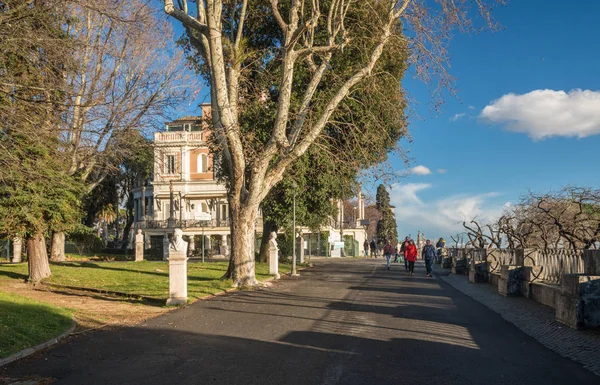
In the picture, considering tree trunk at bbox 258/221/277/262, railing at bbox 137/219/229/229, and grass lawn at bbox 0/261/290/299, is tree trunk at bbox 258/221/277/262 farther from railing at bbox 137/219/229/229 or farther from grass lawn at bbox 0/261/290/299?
railing at bbox 137/219/229/229

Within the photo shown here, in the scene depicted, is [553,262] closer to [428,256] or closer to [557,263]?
[557,263]

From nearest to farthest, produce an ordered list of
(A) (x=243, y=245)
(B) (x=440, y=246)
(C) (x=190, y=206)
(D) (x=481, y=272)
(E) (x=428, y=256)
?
(A) (x=243, y=245) → (D) (x=481, y=272) → (E) (x=428, y=256) → (B) (x=440, y=246) → (C) (x=190, y=206)

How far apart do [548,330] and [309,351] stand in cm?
453

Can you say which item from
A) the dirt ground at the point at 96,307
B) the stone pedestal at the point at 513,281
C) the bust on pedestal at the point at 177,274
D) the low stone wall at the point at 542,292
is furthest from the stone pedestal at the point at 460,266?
the dirt ground at the point at 96,307

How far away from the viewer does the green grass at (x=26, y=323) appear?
7.71m

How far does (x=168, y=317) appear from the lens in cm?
1121

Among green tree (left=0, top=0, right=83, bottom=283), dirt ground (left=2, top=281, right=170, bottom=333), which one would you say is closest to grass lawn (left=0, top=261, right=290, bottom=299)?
dirt ground (left=2, top=281, right=170, bottom=333)

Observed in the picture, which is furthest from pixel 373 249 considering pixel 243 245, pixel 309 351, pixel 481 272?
pixel 309 351

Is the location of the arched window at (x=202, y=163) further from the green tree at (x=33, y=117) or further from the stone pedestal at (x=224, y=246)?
the green tree at (x=33, y=117)

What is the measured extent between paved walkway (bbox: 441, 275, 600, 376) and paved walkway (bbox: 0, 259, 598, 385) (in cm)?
22

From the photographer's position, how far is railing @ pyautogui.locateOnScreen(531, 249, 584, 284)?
11656 millimetres

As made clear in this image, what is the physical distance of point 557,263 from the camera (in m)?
12.9

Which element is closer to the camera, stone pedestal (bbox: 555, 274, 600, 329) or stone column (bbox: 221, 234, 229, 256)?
stone pedestal (bbox: 555, 274, 600, 329)

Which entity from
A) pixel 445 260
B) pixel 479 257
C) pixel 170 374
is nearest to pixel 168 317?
pixel 170 374
